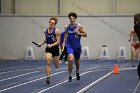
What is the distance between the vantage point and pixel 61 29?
25.1 m

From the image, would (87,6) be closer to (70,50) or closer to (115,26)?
(115,26)

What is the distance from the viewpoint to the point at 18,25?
25.3 metres

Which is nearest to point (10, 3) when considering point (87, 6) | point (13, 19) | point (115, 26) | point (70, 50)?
point (13, 19)

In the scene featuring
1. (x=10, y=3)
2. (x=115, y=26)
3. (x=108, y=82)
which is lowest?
(x=108, y=82)

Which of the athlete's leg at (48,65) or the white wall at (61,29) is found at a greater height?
the white wall at (61,29)

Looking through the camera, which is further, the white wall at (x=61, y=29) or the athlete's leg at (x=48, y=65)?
the white wall at (x=61, y=29)

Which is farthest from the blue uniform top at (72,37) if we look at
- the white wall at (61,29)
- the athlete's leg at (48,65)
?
the white wall at (61,29)

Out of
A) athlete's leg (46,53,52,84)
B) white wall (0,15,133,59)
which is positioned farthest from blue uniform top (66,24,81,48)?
white wall (0,15,133,59)

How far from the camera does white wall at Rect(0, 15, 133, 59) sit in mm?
24766

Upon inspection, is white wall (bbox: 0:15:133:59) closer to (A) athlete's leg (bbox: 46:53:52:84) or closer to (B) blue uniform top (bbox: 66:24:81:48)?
(B) blue uniform top (bbox: 66:24:81:48)

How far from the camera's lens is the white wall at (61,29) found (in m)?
24.8

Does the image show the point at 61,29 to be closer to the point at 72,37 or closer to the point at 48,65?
the point at 72,37

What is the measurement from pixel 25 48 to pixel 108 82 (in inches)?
542

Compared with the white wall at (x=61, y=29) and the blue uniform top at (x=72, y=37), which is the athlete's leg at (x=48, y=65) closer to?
the blue uniform top at (x=72, y=37)
